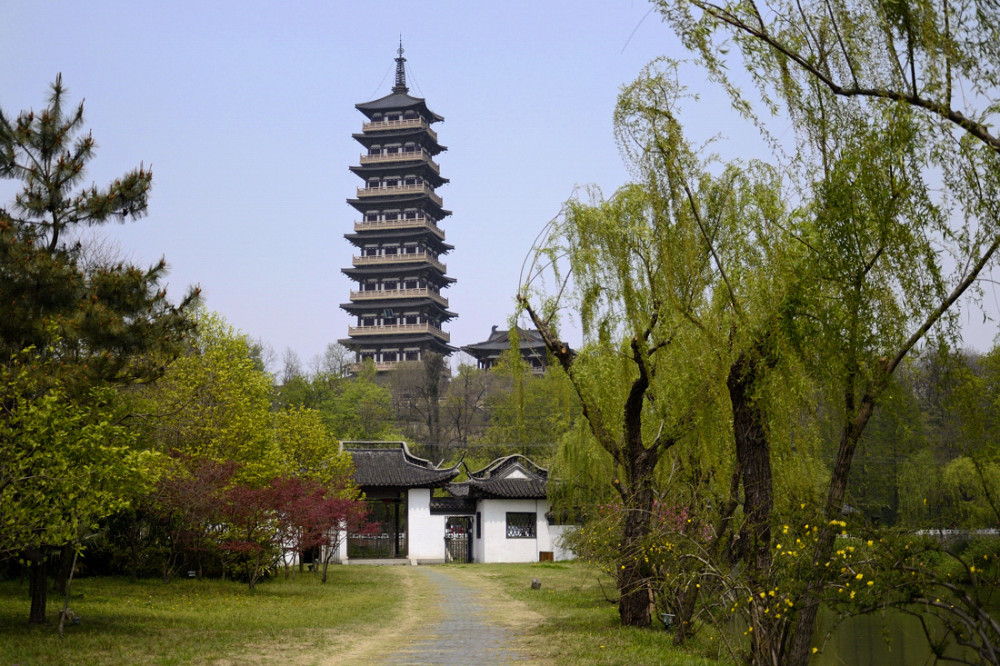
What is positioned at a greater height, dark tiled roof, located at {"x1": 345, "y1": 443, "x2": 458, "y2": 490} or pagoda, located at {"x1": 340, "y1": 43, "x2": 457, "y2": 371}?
pagoda, located at {"x1": 340, "y1": 43, "x2": 457, "y2": 371}

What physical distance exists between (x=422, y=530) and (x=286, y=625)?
58.6 ft

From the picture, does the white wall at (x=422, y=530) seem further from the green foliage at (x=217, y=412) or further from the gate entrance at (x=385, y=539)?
the green foliage at (x=217, y=412)

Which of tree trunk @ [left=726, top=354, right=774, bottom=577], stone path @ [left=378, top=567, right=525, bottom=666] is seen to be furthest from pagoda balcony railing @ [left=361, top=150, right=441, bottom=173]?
tree trunk @ [left=726, top=354, right=774, bottom=577]

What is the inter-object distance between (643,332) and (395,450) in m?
22.2

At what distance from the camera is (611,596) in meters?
14.8

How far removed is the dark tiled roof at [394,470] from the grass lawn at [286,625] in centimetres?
937

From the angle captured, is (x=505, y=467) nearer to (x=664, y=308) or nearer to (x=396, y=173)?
(x=664, y=308)

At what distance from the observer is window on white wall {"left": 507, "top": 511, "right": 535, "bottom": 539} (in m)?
28.8

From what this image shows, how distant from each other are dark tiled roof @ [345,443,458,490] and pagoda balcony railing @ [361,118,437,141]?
32.2m

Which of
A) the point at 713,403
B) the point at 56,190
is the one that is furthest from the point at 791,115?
the point at 56,190

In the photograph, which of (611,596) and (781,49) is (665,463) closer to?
(611,596)

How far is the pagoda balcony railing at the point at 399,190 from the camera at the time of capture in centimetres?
5681

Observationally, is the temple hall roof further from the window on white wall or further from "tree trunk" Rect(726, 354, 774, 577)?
"tree trunk" Rect(726, 354, 774, 577)

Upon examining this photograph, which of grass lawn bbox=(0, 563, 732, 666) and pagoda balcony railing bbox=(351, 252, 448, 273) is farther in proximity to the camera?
pagoda balcony railing bbox=(351, 252, 448, 273)
